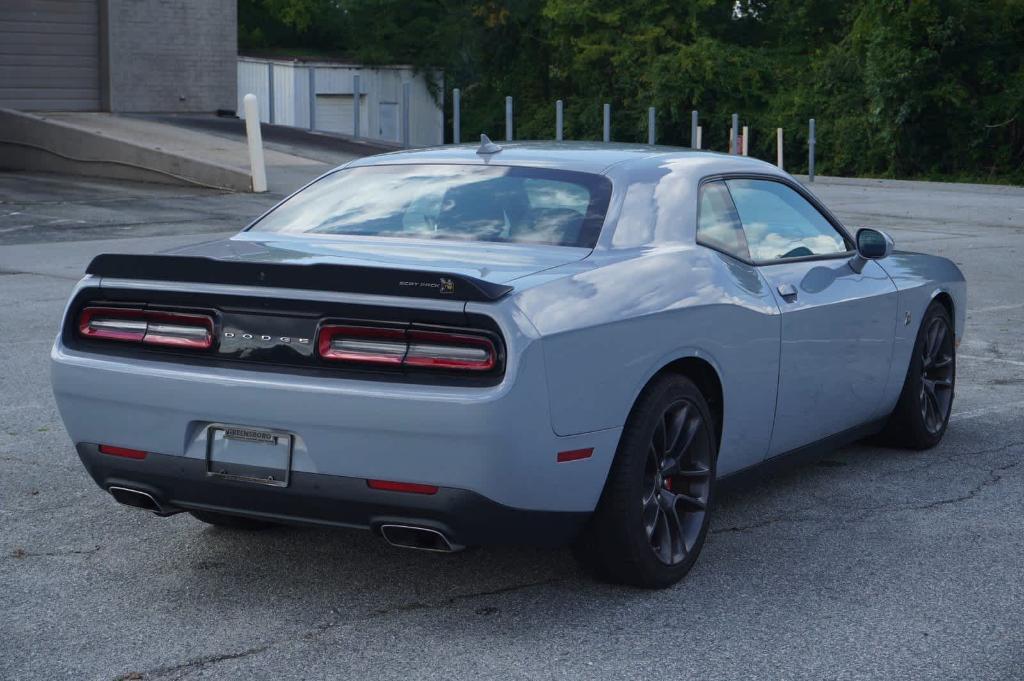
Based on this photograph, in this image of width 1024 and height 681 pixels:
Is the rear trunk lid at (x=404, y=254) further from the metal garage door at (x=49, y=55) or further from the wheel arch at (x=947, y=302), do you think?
the metal garage door at (x=49, y=55)

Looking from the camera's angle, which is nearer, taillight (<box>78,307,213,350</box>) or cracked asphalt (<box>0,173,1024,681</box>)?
cracked asphalt (<box>0,173,1024,681</box>)

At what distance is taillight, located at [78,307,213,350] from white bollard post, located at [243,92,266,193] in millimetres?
16047

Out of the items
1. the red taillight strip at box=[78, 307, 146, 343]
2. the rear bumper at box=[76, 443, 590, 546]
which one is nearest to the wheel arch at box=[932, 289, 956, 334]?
the rear bumper at box=[76, 443, 590, 546]

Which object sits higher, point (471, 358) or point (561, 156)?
point (561, 156)

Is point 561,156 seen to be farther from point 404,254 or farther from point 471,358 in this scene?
point 471,358

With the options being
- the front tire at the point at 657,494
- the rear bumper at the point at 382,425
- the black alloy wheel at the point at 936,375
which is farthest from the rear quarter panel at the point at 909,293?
the rear bumper at the point at 382,425

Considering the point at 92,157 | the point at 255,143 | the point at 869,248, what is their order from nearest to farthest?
the point at 869,248
the point at 255,143
the point at 92,157

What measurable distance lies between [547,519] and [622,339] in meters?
0.59

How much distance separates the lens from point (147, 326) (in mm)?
4516

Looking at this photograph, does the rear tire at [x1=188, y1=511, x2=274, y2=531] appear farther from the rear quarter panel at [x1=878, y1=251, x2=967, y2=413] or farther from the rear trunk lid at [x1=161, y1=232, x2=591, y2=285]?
the rear quarter panel at [x1=878, y1=251, x2=967, y2=413]

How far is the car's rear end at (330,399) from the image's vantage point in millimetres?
4074

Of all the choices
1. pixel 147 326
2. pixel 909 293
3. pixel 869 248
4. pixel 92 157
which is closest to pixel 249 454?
pixel 147 326

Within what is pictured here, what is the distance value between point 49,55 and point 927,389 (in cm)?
2447

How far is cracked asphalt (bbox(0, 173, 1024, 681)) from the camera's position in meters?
4.05
